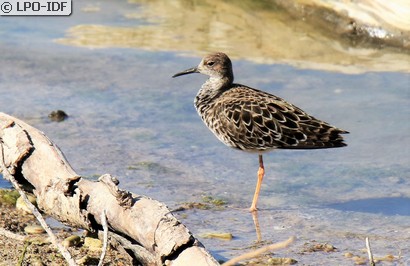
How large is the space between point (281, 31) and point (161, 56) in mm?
1590

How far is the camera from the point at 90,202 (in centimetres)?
451

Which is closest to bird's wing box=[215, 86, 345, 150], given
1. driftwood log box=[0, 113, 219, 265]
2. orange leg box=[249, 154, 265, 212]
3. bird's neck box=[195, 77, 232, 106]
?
orange leg box=[249, 154, 265, 212]

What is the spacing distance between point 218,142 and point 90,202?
2877 millimetres

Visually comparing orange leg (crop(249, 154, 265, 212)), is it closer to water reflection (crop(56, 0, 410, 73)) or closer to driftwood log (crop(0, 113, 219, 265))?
driftwood log (crop(0, 113, 219, 265))

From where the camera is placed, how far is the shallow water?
5754mm

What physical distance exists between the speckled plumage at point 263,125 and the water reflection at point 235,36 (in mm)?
2650

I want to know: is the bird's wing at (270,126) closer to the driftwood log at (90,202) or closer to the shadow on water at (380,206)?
the shadow on water at (380,206)

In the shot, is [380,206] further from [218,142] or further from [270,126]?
[218,142]

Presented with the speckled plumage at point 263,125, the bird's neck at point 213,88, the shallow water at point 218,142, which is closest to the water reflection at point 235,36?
the shallow water at point 218,142

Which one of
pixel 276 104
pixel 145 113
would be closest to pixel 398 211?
pixel 276 104

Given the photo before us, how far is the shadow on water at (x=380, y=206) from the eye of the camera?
232 inches

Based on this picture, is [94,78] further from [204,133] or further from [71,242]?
[71,242]

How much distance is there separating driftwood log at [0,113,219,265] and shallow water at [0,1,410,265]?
3.27ft

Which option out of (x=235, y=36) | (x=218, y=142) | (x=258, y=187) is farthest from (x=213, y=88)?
(x=235, y=36)
